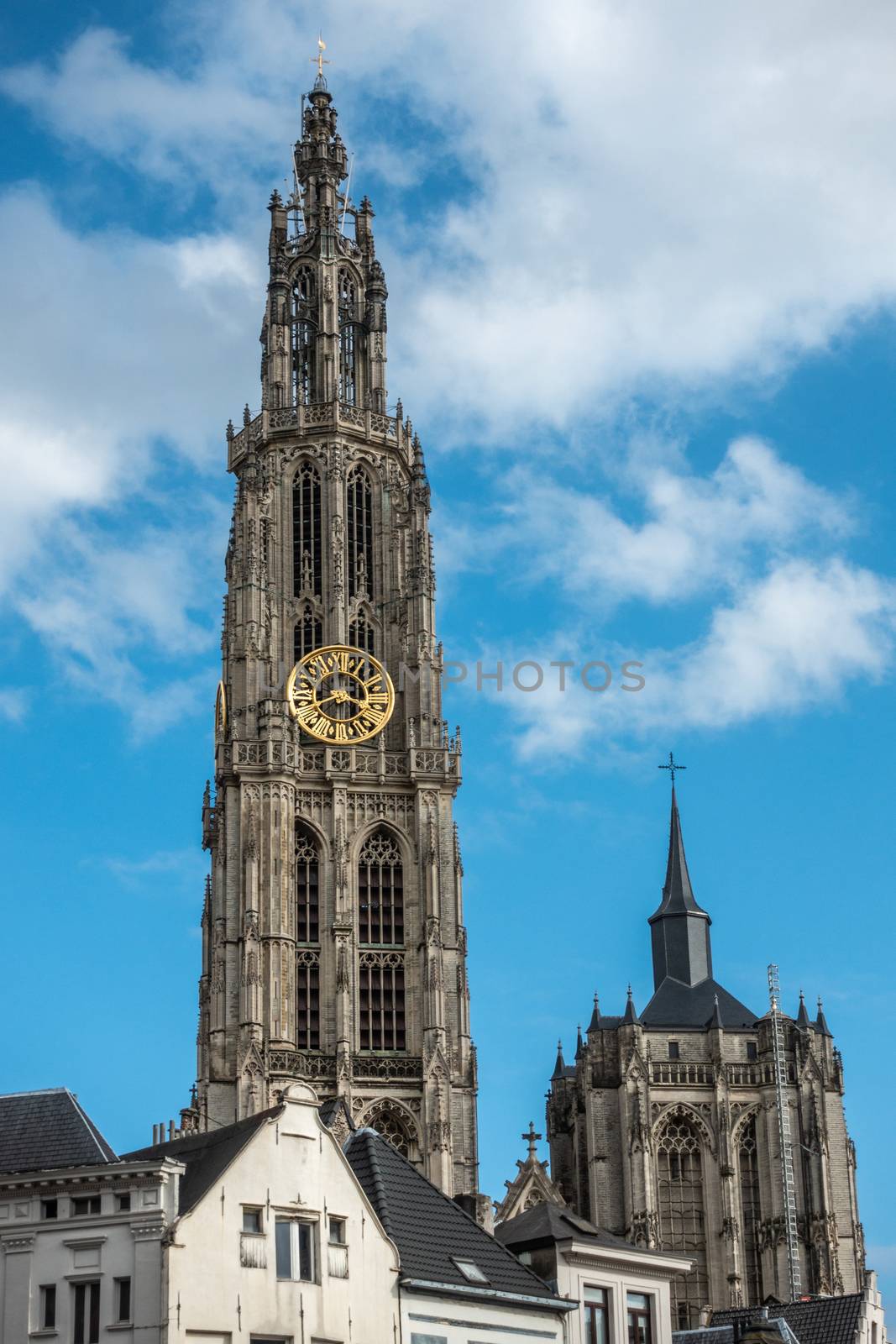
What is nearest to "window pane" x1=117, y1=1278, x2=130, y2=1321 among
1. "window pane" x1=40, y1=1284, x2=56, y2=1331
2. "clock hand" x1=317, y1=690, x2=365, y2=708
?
"window pane" x1=40, y1=1284, x2=56, y2=1331

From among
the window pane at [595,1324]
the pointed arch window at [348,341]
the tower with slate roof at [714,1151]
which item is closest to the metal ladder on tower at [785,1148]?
the tower with slate roof at [714,1151]

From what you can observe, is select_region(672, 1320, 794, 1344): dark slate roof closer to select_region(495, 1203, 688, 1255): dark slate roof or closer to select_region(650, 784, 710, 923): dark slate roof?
select_region(495, 1203, 688, 1255): dark slate roof

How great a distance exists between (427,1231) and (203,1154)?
4.81 meters

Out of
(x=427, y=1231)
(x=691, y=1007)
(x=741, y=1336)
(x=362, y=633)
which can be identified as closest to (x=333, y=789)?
(x=362, y=633)

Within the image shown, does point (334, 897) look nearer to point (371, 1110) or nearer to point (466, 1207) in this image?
point (371, 1110)

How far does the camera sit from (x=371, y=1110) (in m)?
103

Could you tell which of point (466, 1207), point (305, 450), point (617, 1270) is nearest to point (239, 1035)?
point (305, 450)

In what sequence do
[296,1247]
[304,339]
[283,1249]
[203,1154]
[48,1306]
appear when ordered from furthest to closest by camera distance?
[304,339] → [203,1154] → [296,1247] → [283,1249] → [48,1306]

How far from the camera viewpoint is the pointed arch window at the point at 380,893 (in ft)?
351

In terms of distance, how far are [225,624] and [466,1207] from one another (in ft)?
190

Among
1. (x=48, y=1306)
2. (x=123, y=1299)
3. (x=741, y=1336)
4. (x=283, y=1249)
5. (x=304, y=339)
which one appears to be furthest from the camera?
(x=304, y=339)

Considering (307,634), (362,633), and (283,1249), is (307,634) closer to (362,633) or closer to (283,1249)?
Result: (362,633)

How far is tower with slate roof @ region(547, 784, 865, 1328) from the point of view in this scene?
332 feet

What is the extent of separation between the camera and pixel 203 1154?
47.5 metres
